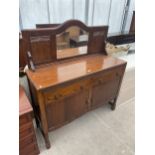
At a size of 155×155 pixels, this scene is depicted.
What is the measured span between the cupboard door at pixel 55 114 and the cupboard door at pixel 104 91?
417 millimetres

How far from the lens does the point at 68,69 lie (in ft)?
4.43

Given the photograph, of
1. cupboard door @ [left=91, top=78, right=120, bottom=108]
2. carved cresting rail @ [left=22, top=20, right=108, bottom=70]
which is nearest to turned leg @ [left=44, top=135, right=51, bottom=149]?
cupboard door @ [left=91, top=78, right=120, bottom=108]

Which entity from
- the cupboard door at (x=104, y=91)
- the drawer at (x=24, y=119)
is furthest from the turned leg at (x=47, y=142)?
the cupboard door at (x=104, y=91)

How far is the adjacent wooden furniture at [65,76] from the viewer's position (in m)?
1.18

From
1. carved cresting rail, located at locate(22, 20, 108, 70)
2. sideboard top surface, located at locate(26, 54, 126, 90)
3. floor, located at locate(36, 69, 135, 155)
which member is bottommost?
floor, located at locate(36, 69, 135, 155)

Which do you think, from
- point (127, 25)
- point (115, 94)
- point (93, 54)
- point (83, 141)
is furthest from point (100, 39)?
point (127, 25)

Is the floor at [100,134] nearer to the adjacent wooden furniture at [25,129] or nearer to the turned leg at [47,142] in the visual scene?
the turned leg at [47,142]

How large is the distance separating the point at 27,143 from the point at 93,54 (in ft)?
4.09

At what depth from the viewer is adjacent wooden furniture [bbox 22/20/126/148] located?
1.18m

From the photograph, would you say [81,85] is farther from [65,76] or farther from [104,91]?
[104,91]

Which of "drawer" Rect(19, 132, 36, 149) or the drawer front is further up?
the drawer front

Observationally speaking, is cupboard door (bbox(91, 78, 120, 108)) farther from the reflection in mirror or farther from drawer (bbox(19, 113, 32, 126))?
drawer (bbox(19, 113, 32, 126))
